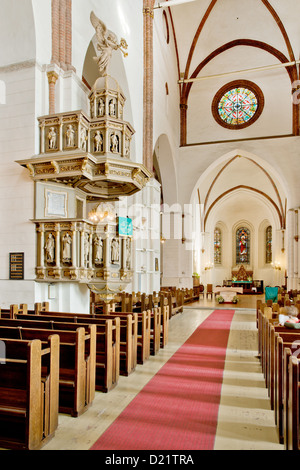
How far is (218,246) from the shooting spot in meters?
31.6

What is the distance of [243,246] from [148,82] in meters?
20.4

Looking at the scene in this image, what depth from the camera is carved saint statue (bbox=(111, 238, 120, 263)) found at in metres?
7.96

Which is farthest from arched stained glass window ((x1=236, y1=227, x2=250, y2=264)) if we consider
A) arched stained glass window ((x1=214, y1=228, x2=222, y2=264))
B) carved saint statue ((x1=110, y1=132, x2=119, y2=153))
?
carved saint statue ((x1=110, y1=132, x2=119, y2=153))

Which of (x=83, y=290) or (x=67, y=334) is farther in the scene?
(x=83, y=290)

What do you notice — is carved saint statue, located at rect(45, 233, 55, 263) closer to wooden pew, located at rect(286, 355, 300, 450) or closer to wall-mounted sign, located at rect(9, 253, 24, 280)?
wall-mounted sign, located at rect(9, 253, 24, 280)

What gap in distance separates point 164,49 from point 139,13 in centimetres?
380

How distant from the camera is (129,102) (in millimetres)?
12555

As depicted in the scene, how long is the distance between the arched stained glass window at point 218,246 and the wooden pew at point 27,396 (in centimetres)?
2906

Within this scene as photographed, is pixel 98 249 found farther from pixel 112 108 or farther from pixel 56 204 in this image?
pixel 112 108

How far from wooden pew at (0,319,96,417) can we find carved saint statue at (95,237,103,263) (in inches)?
162

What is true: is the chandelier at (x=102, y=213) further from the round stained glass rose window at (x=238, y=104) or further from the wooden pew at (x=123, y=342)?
the round stained glass rose window at (x=238, y=104)

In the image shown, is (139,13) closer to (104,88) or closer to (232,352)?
(104,88)
